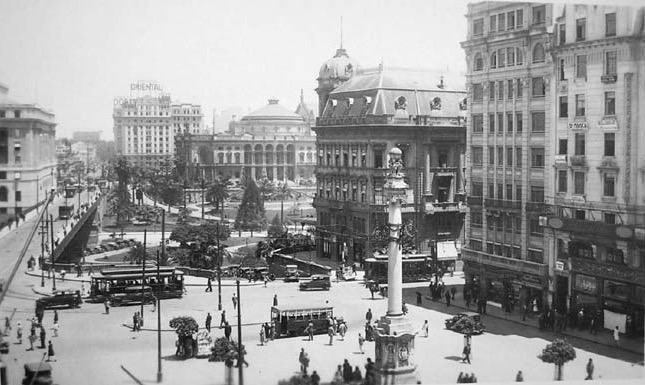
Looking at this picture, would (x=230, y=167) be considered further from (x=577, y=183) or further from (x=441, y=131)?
(x=577, y=183)

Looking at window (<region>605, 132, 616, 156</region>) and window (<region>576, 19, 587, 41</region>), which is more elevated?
window (<region>576, 19, 587, 41</region>)

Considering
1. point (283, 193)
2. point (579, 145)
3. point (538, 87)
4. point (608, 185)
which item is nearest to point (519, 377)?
point (608, 185)

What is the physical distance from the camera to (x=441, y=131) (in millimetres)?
29594

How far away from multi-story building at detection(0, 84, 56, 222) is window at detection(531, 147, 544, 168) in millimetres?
13190

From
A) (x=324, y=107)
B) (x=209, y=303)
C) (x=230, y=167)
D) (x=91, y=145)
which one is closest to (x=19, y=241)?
(x=91, y=145)

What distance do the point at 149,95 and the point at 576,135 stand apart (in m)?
11.3

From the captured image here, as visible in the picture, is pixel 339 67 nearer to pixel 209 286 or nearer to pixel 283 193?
pixel 283 193

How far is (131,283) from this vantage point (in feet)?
80.4

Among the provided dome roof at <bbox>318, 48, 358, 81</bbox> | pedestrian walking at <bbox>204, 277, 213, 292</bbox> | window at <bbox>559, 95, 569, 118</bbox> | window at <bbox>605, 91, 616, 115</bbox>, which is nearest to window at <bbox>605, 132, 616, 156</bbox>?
window at <bbox>605, 91, 616, 115</bbox>

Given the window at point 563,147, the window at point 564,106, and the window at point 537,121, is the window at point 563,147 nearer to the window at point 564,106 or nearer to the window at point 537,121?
the window at point 564,106

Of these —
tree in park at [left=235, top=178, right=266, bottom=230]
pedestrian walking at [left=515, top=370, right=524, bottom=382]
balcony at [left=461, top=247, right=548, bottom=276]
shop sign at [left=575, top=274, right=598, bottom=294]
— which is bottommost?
pedestrian walking at [left=515, top=370, right=524, bottom=382]

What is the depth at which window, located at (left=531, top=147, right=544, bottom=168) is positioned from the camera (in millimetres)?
24312

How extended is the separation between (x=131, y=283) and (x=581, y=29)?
1423 centimetres

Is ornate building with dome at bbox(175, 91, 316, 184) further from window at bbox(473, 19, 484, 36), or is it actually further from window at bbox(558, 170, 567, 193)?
window at bbox(558, 170, 567, 193)
